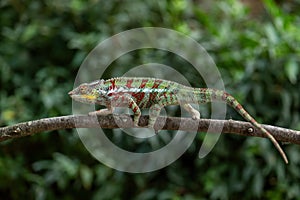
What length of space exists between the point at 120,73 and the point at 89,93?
1.30 meters

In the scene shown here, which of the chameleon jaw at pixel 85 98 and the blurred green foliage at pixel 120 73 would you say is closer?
the chameleon jaw at pixel 85 98

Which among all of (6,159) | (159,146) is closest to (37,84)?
(6,159)

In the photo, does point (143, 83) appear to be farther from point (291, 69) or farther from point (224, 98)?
point (291, 69)

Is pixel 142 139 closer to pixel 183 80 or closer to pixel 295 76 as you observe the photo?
pixel 183 80

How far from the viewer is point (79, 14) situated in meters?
2.85

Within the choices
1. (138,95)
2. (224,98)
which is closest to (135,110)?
(138,95)

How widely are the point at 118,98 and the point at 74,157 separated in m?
1.44

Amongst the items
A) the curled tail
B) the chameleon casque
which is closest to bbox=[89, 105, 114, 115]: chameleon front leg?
the chameleon casque

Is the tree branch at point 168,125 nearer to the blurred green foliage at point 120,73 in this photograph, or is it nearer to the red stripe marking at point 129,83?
the red stripe marking at point 129,83

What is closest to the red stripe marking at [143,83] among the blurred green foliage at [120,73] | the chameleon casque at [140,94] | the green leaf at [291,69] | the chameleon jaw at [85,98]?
the chameleon casque at [140,94]

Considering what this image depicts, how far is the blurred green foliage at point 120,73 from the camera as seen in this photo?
8.02ft

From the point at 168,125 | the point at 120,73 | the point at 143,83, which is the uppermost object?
the point at 143,83

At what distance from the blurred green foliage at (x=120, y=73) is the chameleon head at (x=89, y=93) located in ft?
3.76

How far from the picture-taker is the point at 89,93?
4.17ft
